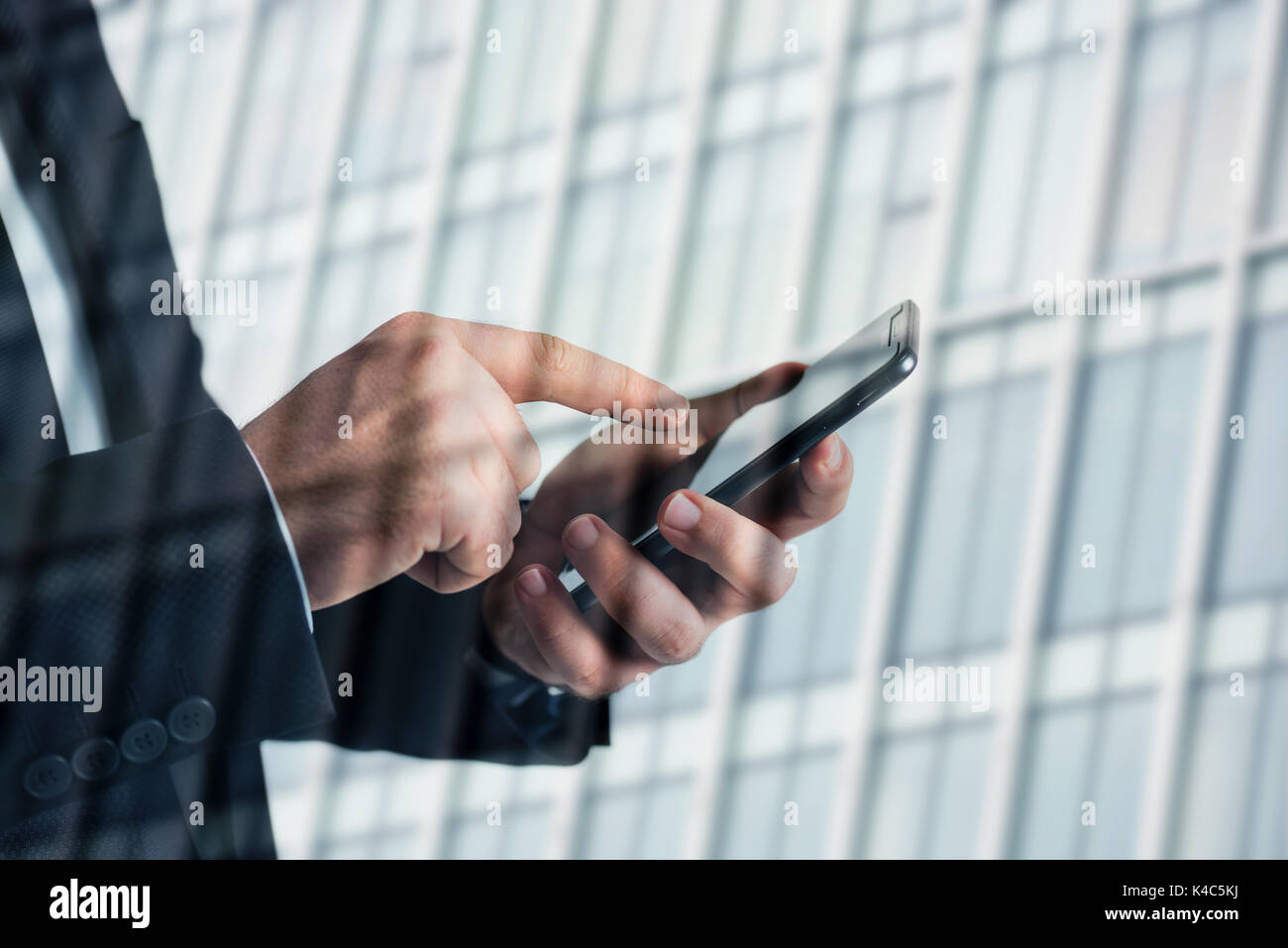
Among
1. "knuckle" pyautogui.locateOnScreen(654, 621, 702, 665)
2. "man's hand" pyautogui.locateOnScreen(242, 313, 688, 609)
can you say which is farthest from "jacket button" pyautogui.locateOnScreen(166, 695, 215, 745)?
"knuckle" pyautogui.locateOnScreen(654, 621, 702, 665)

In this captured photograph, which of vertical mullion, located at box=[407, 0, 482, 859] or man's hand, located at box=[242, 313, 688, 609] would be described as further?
vertical mullion, located at box=[407, 0, 482, 859]

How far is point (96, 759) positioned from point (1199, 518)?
4.39 m

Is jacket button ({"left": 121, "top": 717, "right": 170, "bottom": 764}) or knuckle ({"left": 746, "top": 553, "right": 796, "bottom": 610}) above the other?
knuckle ({"left": 746, "top": 553, "right": 796, "bottom": 610})

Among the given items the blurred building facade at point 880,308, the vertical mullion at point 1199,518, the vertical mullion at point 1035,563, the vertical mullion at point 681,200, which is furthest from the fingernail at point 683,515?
the vertical mullion at point 1199,518

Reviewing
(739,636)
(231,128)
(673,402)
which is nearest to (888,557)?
(739,636)

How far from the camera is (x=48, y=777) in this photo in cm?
63

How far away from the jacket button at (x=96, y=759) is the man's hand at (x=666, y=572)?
0.39 m

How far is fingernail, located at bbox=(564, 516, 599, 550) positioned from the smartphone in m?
0.06

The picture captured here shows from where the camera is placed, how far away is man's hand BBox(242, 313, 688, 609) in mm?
745

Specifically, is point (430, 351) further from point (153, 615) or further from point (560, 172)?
point (560, 172)

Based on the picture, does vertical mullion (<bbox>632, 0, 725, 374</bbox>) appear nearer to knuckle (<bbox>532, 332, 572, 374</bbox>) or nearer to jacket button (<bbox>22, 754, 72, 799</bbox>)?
knuckle (<bbox>532, 332, 572, 374</bbox>)

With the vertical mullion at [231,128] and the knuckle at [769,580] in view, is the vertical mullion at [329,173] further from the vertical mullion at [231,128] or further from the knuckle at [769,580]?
the knuckle at [769,580]

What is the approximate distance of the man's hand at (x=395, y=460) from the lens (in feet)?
2.44

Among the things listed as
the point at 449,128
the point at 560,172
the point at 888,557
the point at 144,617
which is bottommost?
the point at 144,617
